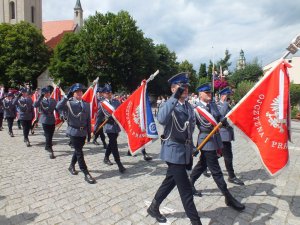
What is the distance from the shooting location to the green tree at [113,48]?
3884 cm

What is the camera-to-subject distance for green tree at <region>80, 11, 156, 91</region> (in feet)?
127

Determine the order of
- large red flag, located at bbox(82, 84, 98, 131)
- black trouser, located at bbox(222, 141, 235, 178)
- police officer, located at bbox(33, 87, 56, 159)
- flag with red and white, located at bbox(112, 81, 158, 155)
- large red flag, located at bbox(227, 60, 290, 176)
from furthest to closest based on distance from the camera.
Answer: large red flag, located at bbox(82, 84, 98, 131)
police officer, located at bbox(33, 87, 56, 159)
black trouser, located at bbox(222, 141, 235, 178)
flag with red and white, located at bbox(112, 81, 158, 155)
large red flag, located at bbox(227, 60, 290, 176)

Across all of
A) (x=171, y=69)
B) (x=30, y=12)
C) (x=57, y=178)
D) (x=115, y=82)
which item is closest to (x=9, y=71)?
(x=115, y=82)

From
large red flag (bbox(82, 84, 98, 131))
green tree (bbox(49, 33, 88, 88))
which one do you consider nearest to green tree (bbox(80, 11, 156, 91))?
green tree (bbox(49, 33, 88, 88))

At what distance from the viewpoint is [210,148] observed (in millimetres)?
5238

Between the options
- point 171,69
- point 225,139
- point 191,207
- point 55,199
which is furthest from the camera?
point 171,69

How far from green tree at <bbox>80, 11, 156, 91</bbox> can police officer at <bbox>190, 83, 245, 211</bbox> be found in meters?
33.8

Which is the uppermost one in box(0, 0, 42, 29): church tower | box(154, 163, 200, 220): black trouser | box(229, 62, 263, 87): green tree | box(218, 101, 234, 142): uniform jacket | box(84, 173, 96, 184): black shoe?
box(0, 0, 42, 29): church tower

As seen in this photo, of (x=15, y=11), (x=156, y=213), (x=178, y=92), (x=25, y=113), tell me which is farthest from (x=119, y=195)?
(x=15, y=11)

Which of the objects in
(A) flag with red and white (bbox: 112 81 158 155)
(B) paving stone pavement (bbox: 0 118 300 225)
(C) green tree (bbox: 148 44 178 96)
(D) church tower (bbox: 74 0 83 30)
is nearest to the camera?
(B) paving stone pavement (bbox: 0 118 300 225)

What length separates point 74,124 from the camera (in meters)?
6.68

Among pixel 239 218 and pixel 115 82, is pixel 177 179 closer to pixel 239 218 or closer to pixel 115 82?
pixel 239 218

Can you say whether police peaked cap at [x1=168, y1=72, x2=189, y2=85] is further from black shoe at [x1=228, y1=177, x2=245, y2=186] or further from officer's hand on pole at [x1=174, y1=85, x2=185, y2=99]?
black shoe at [x1=228, y1=177, x2=245, y2=186]

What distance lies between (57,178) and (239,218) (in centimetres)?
392
